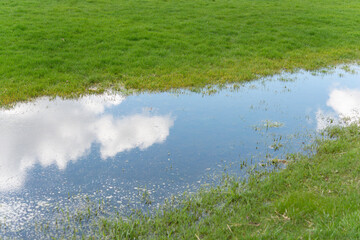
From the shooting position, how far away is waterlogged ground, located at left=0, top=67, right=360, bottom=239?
6301mm

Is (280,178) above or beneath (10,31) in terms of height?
beneath

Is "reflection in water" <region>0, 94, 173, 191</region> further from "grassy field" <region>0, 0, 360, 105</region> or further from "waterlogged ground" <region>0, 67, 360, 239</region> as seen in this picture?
"grassy field" <region>0, 0, 360, 105</region>

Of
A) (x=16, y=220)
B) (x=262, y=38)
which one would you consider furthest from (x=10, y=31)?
(x=16, y=220)

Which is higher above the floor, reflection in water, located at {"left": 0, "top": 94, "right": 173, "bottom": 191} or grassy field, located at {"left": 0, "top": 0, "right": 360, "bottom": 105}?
grassy field, located at {"left": 0, "top": 0, "right": 360, "bottom": 105}

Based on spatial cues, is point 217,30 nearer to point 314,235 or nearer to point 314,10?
point 314,10

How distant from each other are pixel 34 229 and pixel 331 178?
5360 millimetres

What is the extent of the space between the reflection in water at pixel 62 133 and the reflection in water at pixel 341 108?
4628 millimetres

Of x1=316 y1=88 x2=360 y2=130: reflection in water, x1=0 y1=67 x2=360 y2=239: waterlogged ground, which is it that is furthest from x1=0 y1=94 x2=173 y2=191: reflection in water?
x1=316 y1=88 x2=360 y2=130: reflection in water

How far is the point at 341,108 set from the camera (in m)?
11.5

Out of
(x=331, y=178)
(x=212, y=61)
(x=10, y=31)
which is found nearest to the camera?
(x=331, y=178)

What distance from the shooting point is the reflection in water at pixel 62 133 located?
25.5 ft

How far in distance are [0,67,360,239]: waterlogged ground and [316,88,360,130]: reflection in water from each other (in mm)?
34

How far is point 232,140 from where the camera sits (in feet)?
29.1

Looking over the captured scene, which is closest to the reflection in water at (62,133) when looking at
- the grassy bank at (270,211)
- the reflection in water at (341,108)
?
the grassy bank at (270,211)
